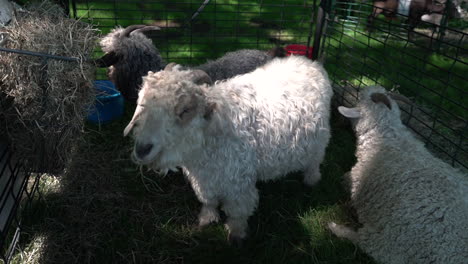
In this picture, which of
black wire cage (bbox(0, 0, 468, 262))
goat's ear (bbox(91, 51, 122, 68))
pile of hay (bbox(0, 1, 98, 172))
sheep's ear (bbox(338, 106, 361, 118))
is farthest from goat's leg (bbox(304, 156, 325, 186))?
goat's ear (bbox(91, 51, 122, 68))

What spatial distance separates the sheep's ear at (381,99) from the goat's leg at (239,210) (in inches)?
72.4

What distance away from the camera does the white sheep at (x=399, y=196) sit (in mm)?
2957

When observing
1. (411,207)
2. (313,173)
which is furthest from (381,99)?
(411,207)

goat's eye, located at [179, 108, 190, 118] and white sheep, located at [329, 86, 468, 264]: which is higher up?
goat's eye, located at [179, 108, 190, 118]

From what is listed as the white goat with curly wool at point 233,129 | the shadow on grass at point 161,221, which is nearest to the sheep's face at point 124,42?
the shadow on grass at point 161,221

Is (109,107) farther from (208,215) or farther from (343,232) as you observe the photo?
(343,232)

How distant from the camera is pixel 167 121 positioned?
8.02ft

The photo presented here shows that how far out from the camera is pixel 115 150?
443cm

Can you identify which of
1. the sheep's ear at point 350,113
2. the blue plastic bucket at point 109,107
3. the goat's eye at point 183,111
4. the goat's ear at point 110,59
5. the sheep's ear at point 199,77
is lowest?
the blue plastic bucket at point 109,107

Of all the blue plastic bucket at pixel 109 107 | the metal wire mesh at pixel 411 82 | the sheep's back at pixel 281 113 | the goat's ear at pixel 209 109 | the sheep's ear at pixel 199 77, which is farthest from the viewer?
the metal wire mesh at pixel 411 82

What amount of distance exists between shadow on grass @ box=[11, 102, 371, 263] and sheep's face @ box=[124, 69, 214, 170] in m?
1.08

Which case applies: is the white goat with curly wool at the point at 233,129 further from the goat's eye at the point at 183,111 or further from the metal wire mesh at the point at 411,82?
the metal wire mesh at the point at 411,82

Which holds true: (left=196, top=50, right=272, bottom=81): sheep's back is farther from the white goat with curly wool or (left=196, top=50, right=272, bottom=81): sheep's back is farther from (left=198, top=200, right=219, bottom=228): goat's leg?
(left=198, top=200, right=219, bottom=228): goat's leg

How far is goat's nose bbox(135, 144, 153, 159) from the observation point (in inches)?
94.0
